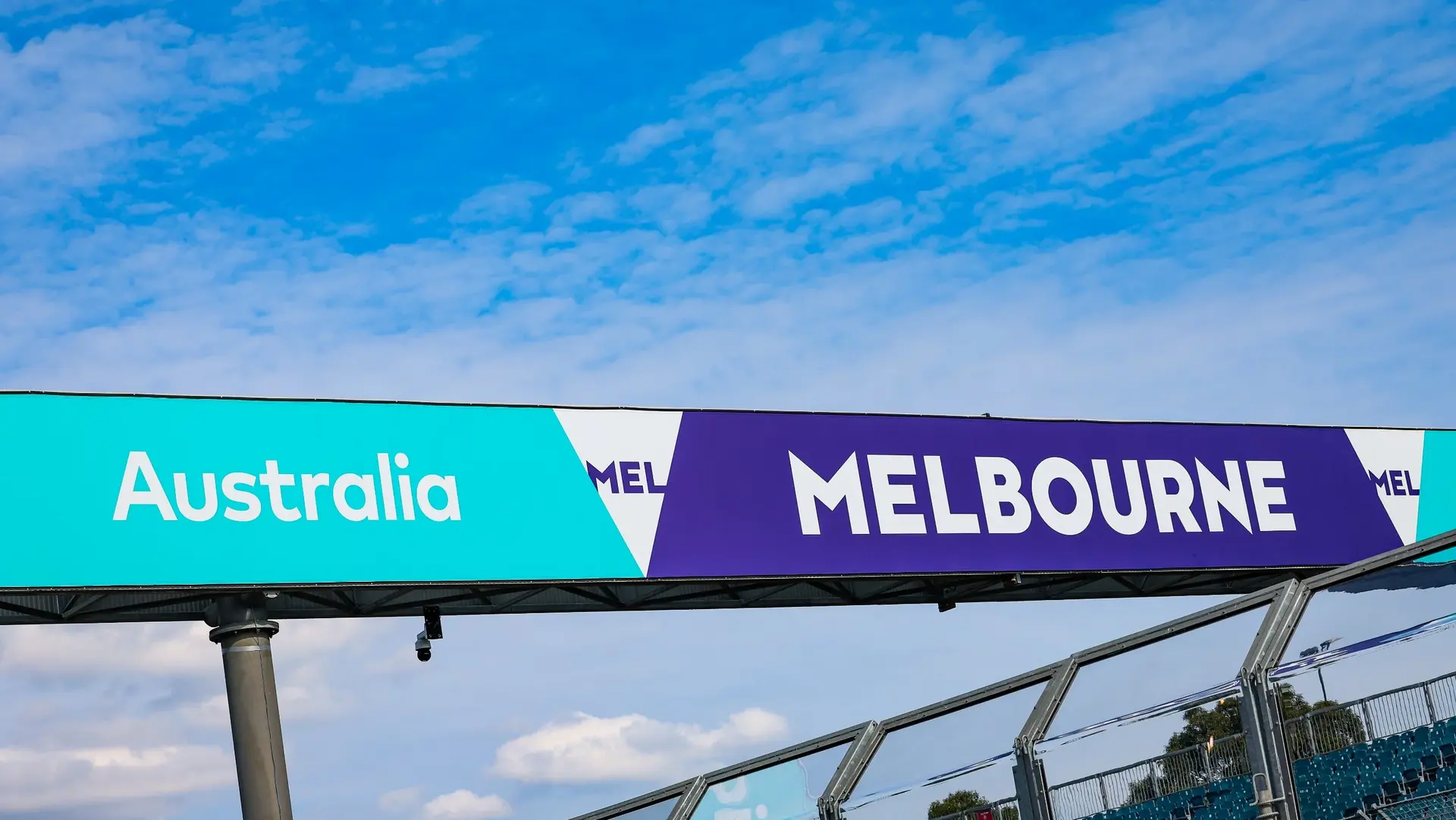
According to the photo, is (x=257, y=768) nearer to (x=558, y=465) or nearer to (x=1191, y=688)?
(x=558, y=465)

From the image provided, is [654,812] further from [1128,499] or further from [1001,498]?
[1128,499]

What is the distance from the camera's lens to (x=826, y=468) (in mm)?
20969

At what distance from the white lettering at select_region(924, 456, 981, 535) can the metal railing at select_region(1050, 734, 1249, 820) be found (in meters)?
10.8

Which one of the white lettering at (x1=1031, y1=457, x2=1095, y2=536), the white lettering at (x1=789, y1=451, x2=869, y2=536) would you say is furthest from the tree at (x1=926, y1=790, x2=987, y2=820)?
the white lettering at (x1=1031, y1=457, x2=1095, y2=536)

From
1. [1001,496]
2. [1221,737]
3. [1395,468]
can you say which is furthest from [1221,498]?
[1221,737]

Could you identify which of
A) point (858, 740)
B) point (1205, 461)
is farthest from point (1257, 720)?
point (1205, 461)

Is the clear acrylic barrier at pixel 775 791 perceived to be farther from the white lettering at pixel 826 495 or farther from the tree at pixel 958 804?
the white lettering at pixel 826 495

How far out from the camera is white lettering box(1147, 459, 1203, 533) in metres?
22.9

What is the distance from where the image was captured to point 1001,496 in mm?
21938

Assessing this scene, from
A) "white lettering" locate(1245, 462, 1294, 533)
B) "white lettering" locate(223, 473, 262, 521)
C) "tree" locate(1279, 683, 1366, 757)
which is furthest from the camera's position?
"white lettering" locate(1245, 462, 1294, 533)

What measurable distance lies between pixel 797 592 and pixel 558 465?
385 centimetres

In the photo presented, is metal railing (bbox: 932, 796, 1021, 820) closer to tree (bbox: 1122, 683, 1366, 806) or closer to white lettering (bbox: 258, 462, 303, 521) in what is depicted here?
tree (bbox: 1122, 683, 1366, 806)

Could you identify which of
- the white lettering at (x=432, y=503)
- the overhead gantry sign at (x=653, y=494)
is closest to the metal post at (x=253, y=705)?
the overhead gantry sign at (x=653, y=494)

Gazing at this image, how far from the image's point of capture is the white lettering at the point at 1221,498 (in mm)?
23250
